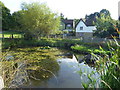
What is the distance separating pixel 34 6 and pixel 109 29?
10459mm

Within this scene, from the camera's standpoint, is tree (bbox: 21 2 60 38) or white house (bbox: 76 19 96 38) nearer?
tree (bbox: 21 2 60 38)

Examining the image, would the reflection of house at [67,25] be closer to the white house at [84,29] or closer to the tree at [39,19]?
the white house at [84,29]

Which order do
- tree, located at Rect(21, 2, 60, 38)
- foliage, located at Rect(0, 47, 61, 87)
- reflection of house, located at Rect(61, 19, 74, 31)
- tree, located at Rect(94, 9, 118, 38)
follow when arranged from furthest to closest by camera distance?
1. reflection of house, located at Rect(61, 19, 74, 31)
2. tree, located at Rect(21, 2, 60, 38)
3. tree, located at Rect(94, 9, 118, 38)
4. foliage, located at Rect(0, 47, 61, 87)

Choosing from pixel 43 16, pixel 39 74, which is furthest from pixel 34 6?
pixel 39 74

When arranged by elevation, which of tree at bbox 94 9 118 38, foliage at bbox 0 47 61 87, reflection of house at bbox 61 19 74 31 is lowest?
foliage at bbox 0 47 61 87

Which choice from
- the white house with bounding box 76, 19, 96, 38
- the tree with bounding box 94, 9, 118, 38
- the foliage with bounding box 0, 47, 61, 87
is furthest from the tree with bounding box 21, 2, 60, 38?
the foliage with bounding box 0, 47, 61, 87

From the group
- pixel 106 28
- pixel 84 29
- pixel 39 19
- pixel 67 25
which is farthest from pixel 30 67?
pixel 67 25

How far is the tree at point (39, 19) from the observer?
1633cm

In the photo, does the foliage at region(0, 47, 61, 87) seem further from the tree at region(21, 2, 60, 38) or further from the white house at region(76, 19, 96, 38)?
the white house at region(76, 19, 96, 38)

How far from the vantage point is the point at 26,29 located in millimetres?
17656

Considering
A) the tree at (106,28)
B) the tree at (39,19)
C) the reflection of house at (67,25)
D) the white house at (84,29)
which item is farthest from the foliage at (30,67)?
the reflection of house at (67,25)

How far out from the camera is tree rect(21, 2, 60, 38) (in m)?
16.3

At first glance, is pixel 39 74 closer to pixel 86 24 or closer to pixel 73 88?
pixel 73 88

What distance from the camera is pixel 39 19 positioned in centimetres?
1656
